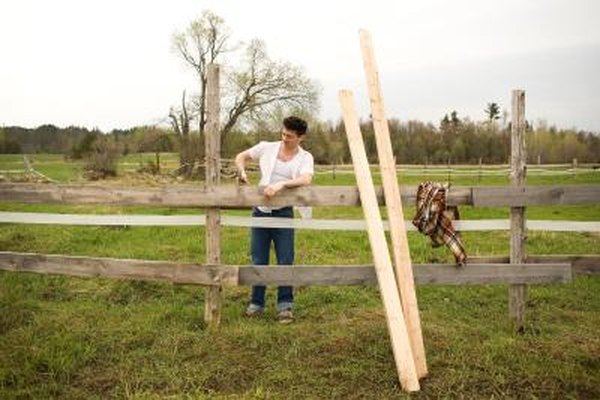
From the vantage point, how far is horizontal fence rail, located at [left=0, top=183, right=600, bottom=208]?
4996 millimetres

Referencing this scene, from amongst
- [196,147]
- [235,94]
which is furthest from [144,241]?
[235,94]

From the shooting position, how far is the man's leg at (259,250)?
5.57 m

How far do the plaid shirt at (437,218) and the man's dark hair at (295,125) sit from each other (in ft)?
4.07

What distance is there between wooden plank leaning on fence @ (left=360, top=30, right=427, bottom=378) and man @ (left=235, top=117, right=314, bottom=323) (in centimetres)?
72

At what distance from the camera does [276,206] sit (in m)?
5.09

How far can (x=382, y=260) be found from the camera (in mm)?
4457

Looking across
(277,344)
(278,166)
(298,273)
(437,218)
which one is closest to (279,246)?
(298,273)

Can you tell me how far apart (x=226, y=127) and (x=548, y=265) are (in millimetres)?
Answer: 35967

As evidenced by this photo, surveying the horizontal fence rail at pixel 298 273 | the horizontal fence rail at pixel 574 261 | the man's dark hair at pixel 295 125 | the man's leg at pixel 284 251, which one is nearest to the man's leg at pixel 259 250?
the man's leg at pixel 284 251

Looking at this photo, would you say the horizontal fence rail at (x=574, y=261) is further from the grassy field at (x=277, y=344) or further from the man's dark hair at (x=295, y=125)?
the man's dark hair at (x=295, y=125)

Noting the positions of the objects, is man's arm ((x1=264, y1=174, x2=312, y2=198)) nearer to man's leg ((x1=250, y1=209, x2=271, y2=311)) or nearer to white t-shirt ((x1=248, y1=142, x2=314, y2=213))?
white t-shirt ((x1=248, y1=142, x2=314, y2=213))

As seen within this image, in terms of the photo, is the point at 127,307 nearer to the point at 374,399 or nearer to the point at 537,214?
the point at 374,399

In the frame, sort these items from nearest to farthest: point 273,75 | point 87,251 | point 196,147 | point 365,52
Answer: point 365,52 < point 87,251 < point 196,147 < point 273,75

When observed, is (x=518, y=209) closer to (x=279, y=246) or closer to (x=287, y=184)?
(x=287, y=184)
